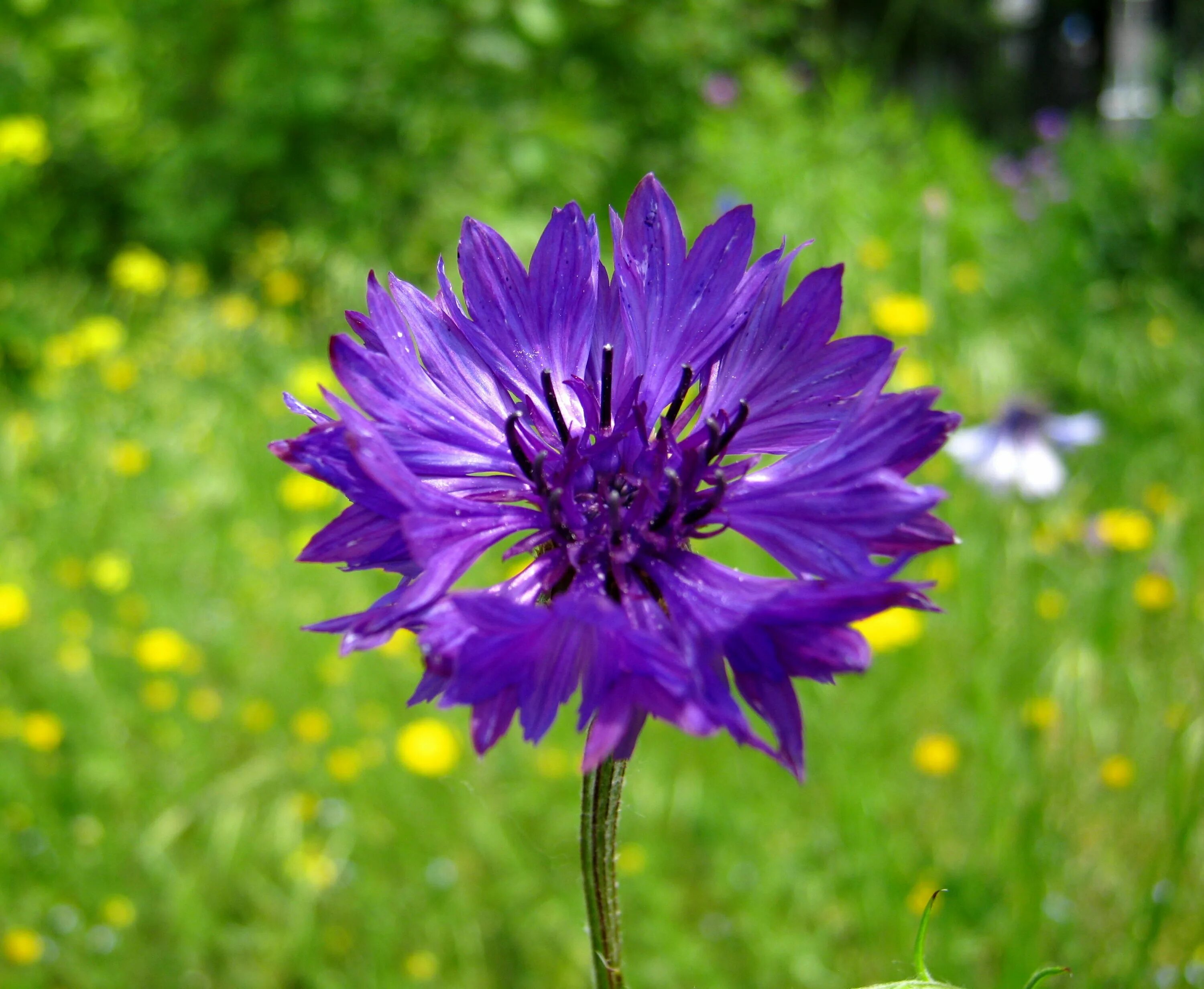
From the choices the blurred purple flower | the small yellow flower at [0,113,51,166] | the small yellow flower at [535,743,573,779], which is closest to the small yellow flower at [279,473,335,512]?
the small yellow flower at [535,743,573,779]

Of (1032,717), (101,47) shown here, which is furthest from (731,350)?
(101,47)

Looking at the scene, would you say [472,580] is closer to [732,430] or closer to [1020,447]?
[1020,447]

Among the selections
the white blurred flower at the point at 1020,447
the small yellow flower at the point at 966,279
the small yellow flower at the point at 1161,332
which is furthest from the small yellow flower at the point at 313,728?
the small yellow flower at the point at 1161,332

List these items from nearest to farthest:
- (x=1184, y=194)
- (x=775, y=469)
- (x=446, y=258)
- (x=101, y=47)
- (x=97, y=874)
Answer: (x=775, y=469), (x=97, y=874), (x=446, y=258), (x=1184, y=194), (x=101, y=47)

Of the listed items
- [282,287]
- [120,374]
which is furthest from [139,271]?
[120,374]

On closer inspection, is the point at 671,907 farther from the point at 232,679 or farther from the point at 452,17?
the point at 452,17
